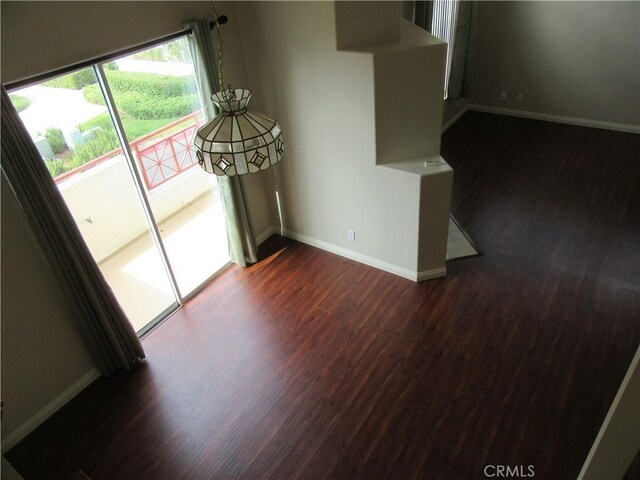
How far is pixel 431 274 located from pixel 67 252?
3239 millimetres

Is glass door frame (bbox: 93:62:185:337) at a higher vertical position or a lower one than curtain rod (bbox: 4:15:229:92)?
lower

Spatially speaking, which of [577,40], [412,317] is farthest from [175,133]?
[577,40]

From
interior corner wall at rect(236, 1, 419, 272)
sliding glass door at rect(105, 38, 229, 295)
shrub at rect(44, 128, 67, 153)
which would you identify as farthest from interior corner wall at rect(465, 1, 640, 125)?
shrub at rect(44, 128, 67, 153)

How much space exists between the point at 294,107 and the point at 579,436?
11.8 feet

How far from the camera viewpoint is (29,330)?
350cm

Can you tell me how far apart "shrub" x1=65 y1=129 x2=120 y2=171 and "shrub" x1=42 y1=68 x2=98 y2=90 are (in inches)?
15.1

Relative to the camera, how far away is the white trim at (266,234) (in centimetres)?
559

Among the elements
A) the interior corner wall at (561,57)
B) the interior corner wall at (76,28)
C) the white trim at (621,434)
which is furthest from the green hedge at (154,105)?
the interior corner wall at (561,57)

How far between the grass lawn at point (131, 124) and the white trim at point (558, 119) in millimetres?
5639

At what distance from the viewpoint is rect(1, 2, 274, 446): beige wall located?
299 centimetres

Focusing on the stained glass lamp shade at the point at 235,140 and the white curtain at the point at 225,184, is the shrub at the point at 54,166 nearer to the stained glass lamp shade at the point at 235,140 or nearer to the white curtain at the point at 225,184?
the white curtain at the point at 225,184

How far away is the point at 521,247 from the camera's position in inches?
201

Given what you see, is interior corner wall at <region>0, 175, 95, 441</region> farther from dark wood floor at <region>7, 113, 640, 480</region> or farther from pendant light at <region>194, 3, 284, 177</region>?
pendant light at <region>194, 3, 284, 177</region>

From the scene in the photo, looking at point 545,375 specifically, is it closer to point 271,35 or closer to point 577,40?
point 271,35
